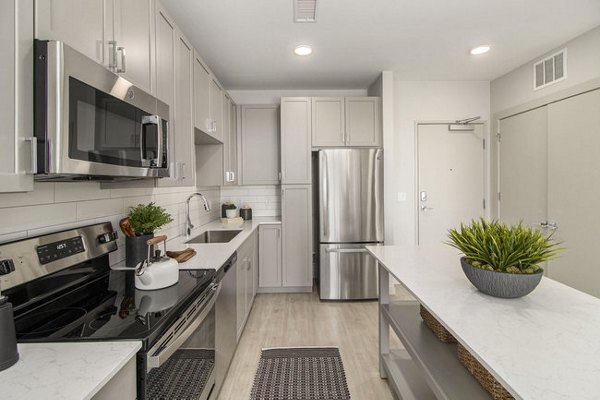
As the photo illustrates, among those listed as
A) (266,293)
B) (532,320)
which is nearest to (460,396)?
(532,320)

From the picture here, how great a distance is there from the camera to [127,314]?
1092mm

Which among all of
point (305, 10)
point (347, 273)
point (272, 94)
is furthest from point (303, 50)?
point (347, 273)

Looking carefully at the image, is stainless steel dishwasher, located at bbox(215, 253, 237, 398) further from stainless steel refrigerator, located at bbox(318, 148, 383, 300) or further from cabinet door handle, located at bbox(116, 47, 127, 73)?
stainless steel refrigerator, located at bbox(318, 148, 383, 300)

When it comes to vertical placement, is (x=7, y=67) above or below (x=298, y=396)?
above

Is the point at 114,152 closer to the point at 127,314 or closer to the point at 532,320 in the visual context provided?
the point at 127,314

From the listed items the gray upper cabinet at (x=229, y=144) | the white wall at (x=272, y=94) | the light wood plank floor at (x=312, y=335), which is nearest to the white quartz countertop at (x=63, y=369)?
the light wood plank floor at (x=312, y=335)

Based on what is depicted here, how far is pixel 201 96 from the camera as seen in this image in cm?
247

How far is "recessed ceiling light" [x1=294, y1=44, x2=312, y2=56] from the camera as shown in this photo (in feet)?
9.22

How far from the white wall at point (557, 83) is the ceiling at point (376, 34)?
0.27 feet

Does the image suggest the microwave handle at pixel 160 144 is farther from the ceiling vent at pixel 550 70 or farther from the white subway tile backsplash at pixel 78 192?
the ceiling vent at pixel 550 70

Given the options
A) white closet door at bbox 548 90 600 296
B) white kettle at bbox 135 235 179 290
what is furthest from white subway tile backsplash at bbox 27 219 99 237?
white closet door at bbox 548 90 600 296

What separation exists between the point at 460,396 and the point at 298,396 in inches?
42.8

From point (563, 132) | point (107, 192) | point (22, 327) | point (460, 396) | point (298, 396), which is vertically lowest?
point (298, 396)

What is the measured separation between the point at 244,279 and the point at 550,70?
3569 millimetres
